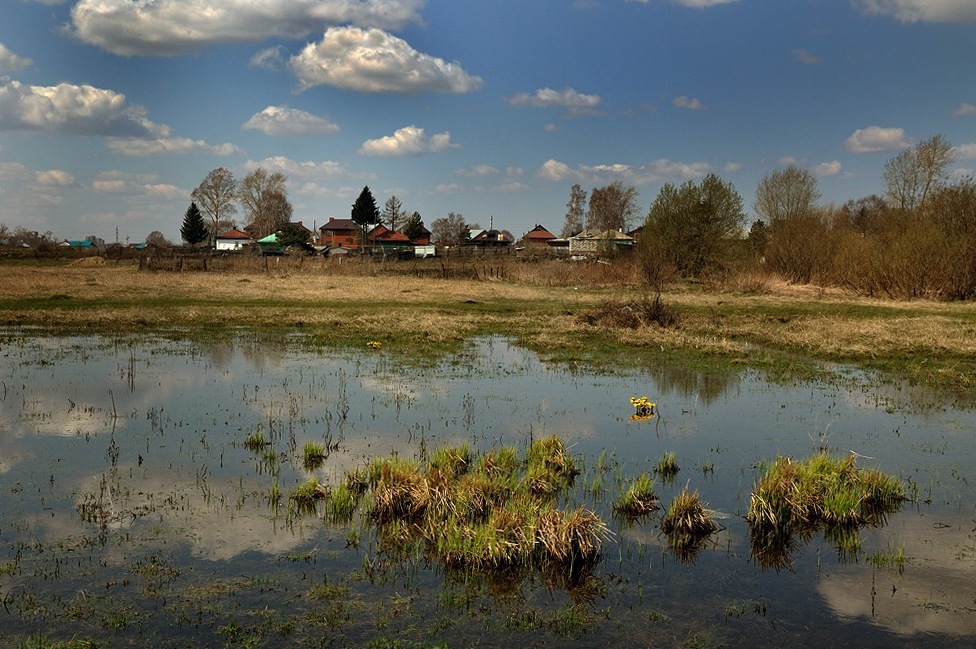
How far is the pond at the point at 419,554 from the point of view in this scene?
24.4 feet

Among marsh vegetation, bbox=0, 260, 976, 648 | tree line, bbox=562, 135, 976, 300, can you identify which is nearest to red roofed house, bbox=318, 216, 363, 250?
tree line, bbox=562, 135, 976, 300

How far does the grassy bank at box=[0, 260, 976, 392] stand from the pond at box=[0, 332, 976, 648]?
6.11m

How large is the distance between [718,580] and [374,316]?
26.0 m

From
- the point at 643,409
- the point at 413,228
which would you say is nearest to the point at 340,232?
the point at 413,228

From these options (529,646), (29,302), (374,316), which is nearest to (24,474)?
(529,646)

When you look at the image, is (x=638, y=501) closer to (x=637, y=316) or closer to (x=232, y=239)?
(x=637, y=316)

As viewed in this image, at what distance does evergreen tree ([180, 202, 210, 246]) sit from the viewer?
118 m

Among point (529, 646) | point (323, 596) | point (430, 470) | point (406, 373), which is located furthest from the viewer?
point (406, 373)

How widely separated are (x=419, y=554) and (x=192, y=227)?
393 feet

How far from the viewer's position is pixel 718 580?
341 inches

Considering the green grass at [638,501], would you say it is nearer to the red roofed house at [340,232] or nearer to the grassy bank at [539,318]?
the grassy bank at [539,318]

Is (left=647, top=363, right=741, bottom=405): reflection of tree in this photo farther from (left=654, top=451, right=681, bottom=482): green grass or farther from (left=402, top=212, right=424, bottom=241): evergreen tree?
(left=402, top=212, right=424, bottom=241): evergreen tree

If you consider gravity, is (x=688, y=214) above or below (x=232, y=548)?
above

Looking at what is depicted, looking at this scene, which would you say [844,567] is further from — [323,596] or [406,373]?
[406,373]
